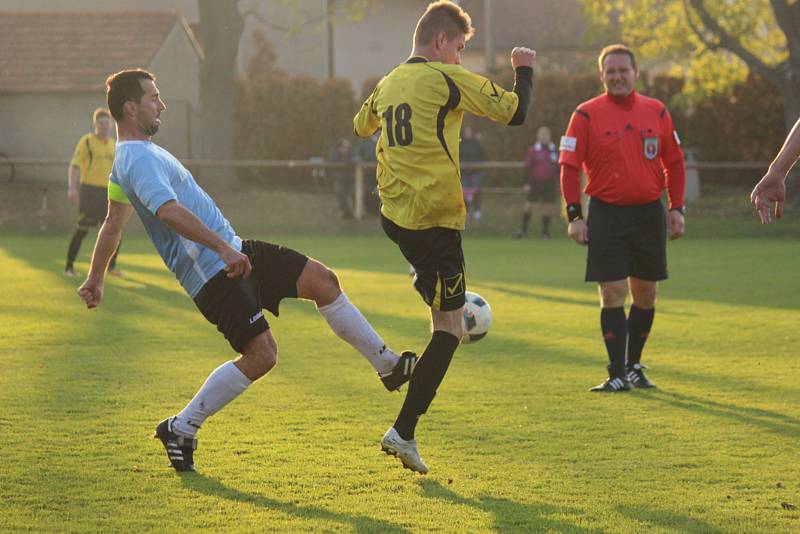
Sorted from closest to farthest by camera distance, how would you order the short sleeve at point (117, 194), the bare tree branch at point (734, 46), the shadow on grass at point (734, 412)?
the short sleeve at point (117, 194)
the shadow on grass at point (734, 412)
the bare tree branch at point (734, 46)

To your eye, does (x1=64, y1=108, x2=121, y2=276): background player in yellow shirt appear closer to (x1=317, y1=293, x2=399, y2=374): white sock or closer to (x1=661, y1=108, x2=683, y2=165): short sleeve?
(x1=661, y1=108, x2=683, y2=165): short sleeve

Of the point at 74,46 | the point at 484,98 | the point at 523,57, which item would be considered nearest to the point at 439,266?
the point at 484,98

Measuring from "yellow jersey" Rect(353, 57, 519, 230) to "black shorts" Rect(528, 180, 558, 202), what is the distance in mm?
19608

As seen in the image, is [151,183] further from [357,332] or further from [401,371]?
[401,371]

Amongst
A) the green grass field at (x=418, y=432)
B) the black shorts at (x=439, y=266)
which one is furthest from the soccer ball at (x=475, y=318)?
the black shorts at (x=439, y=266)

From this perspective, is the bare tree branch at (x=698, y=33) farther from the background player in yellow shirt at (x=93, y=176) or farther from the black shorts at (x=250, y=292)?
the black shorts at (x=250, y=292)

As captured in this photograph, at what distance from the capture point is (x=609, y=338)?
855 cm

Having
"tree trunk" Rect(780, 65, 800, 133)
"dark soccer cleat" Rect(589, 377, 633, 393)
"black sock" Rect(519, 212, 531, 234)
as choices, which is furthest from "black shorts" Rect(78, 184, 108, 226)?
"tree trunk" Rect(780, 65, 800, 133)

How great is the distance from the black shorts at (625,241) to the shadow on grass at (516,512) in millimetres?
3014

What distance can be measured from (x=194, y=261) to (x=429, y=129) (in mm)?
1194

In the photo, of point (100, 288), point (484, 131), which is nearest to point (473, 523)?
point (100, 288)

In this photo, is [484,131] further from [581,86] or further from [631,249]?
[631,249]

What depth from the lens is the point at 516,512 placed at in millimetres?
5336

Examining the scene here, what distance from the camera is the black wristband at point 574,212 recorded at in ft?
27.4
